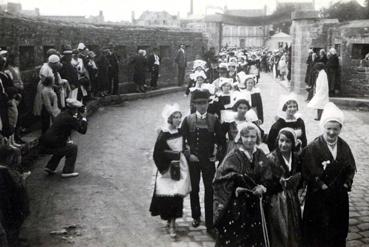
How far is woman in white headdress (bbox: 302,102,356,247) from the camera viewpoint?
17.0ft

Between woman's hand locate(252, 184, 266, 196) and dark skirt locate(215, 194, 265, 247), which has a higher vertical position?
woman's hand locate(252, 184, 266, 196)

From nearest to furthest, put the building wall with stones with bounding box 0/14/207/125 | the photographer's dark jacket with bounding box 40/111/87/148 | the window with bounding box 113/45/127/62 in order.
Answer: the photographer's dark jacket with bounding box 40/111/87/148 → the building wall with stones with bounding box 0/14/207/125 → the window with bounding box 113/45/127/62

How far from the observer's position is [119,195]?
7.80 metres

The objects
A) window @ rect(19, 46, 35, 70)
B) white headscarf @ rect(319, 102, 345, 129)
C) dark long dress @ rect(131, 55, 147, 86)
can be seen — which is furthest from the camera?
dark long dress @ rect(131, 55, 147, 86)

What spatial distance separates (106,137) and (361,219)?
6.86 m

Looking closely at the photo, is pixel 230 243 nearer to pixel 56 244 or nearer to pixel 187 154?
pixel 187 154

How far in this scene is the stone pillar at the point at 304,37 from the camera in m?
19.3

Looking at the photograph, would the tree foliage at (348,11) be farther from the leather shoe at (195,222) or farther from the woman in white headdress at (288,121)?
the leather shoe at (195,222)

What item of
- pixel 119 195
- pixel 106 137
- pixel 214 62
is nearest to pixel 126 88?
pixel 214 62

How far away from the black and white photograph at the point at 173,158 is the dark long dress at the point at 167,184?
0.01 meters

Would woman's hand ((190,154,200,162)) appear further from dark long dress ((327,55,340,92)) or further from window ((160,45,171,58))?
window ((160,45,171,58))

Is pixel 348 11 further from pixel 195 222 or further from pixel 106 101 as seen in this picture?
pixel 195 222

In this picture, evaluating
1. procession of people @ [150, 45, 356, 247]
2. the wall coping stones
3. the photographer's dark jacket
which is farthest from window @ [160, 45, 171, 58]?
procession of people @ [150, 45, 356, 247]

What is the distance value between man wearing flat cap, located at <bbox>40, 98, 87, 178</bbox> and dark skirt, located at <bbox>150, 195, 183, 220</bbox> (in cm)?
284
